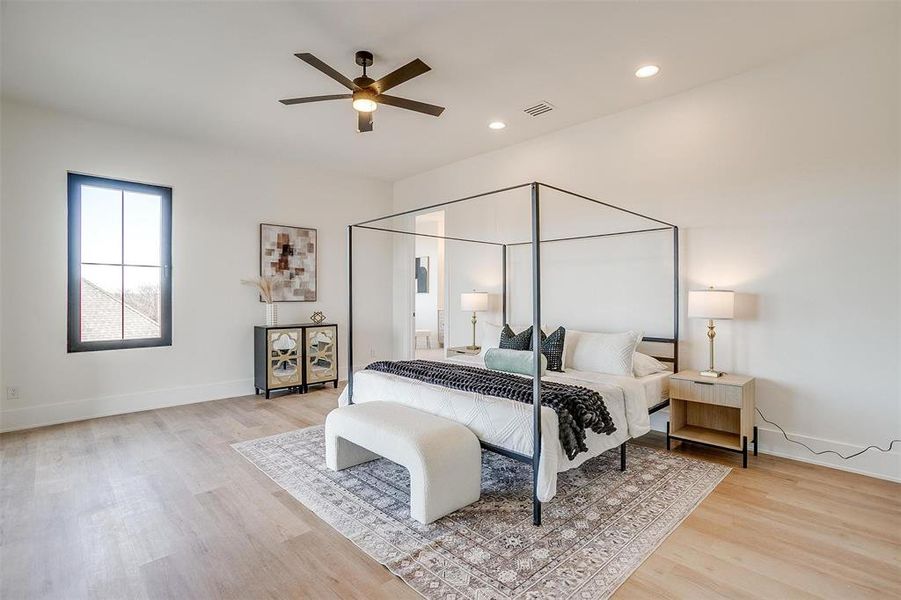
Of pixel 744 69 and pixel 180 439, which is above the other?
pixel 744 69

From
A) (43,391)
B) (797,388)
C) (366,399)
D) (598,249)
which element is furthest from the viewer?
(598,249)

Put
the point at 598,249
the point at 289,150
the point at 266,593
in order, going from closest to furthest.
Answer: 1. the point at 266,593
2. the point at 598,249
3. the point at 289,150

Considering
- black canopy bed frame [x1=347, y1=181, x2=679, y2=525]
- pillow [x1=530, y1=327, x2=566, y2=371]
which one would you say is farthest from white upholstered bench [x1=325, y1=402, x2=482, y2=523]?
pillow [x1=530, y1=327, x2=566, y2=371]

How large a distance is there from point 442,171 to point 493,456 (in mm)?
3926

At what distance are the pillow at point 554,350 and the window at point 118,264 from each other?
3979 millimetres

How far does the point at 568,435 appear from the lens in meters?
2.41

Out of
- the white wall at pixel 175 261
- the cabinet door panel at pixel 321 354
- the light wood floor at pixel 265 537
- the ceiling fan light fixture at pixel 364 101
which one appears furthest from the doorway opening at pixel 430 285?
the light wood floor at pixel 265 537

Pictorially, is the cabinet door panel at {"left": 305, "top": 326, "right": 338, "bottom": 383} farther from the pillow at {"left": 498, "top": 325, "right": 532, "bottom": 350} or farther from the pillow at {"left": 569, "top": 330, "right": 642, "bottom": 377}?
the pillow at {"left": 569, "top": 330, "right": 642, "bottom": 377}

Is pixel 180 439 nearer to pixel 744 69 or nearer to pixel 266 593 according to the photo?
pixel 266 593

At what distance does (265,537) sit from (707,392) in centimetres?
303

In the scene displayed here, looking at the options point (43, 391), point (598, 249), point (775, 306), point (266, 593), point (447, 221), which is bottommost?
point (266, 593)

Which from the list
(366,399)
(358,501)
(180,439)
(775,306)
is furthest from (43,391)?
(775,306)

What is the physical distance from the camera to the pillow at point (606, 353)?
3.47 meters

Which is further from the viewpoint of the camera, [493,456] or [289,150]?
[289,150]
